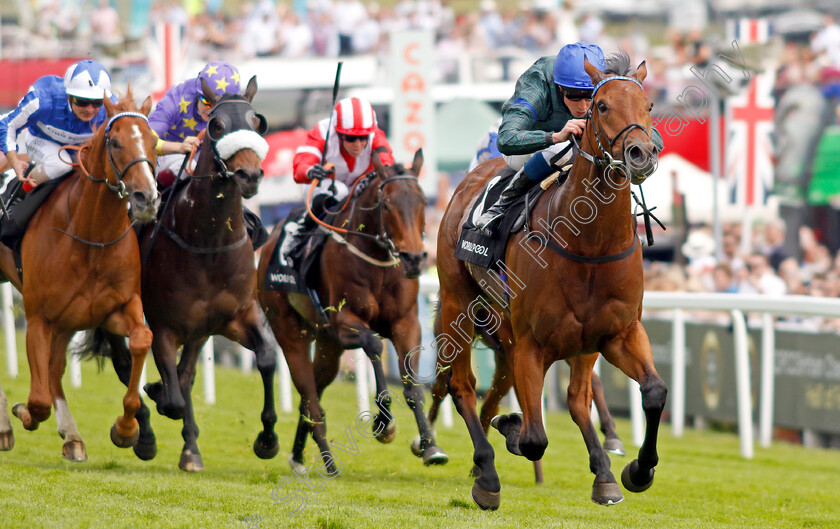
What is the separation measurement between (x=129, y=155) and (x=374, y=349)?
1.89m

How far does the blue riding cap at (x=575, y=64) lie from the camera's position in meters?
5.50

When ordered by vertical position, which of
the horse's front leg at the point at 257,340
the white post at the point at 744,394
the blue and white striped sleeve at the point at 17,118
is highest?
the blue and white striped sleeve at the point at 17,118

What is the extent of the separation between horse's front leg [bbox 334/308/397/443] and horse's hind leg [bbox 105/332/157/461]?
1.27 meters

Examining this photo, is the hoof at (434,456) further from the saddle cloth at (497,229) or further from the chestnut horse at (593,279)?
the saddle cloth at (497,229)

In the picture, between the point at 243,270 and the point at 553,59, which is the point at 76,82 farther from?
the point at 553,59

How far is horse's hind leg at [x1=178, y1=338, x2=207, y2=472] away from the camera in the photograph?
22.7 feet

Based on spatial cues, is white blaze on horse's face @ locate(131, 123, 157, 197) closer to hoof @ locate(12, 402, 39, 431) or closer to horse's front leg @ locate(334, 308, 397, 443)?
hoof @ locate(12, 402, 39, 431)

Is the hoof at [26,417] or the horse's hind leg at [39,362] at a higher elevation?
the horse's hind leg at [39,362]

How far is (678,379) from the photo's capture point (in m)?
9.47

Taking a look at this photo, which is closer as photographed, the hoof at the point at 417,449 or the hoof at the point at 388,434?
the hoof at the point at 417,449

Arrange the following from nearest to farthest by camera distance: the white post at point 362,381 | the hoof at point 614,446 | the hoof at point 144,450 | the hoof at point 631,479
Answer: the hoof at point 631,479 < the hoof at point 144,450 < the hoof at point 614,446 < the white post at point 362,381

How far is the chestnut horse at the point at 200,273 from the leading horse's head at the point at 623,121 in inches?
87.8

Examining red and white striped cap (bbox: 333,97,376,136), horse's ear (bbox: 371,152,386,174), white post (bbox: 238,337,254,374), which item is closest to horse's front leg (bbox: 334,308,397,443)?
horse's ear (bbox: 371,152,386,174)

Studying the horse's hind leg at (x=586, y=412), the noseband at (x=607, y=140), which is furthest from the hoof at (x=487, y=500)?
the noseband at (x=607, y=140)
